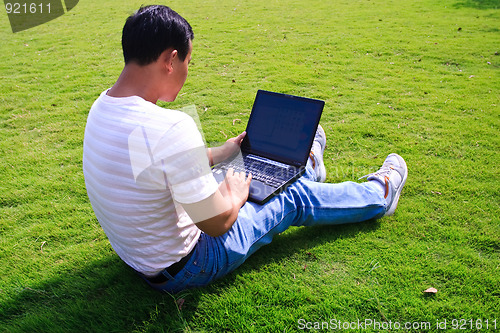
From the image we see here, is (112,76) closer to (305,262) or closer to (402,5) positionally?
(305,262)

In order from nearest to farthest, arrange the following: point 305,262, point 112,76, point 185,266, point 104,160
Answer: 1. point 104,160
2. point 185,266
3. point 305,262
4. point 112,76

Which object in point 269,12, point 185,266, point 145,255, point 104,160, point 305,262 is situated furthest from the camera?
point 269,12

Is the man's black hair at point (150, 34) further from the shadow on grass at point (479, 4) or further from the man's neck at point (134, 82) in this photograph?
the shadow on grass at point (479, 4)

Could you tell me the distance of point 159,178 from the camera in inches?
76.2

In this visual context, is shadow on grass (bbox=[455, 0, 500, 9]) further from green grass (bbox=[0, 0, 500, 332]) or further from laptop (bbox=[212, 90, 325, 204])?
laptop (bbox=[212, 90, 325, 204])

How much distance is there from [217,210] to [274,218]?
730 millimetres

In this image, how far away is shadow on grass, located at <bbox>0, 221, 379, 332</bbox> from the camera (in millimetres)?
2508

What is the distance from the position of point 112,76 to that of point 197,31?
374 centimetres

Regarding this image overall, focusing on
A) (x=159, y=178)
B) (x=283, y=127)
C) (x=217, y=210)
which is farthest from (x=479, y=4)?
(x=159, y=178)

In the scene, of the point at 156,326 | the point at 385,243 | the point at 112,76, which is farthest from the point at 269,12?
the point at 156,326

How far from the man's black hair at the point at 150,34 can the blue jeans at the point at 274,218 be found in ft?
3.82

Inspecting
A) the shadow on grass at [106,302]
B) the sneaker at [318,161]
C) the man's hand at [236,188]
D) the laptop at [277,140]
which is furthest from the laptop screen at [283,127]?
the shadow on grass at [106,302]

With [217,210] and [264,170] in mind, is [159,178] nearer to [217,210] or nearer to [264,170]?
[217,210]

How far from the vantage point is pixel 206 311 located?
2.55m
